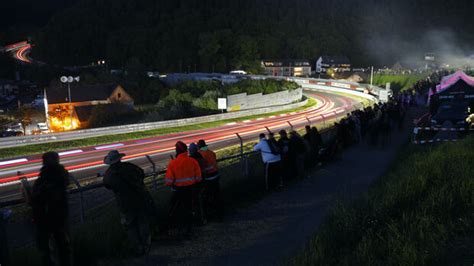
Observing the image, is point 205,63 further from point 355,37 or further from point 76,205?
point 76,205

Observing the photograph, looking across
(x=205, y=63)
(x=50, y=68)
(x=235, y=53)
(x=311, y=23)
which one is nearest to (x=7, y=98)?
(x=50, y=68)

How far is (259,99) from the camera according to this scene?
54781 millimetres

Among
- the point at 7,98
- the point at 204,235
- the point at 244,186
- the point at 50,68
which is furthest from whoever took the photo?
the point at 50,68

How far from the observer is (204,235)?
731cm

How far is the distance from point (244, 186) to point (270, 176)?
77cm

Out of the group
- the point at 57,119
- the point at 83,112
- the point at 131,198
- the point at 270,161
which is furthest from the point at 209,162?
the point at 57,119

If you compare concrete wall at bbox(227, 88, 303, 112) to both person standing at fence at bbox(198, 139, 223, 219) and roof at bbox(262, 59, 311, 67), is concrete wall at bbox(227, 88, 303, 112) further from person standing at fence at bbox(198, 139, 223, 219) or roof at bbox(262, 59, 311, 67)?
roof at bbox(262, 59, 311, 67)

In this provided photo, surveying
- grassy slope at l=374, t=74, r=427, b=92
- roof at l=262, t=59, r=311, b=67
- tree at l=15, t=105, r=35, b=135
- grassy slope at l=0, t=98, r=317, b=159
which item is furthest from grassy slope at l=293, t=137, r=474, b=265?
roof at l=262, t=59, r=311, b=67

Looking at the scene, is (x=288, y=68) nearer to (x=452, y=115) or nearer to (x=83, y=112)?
(x=83, y=112)

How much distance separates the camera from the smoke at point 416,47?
150750 mm

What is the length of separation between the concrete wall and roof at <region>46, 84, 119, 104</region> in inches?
1466

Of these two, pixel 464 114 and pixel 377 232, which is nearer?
pixel 377 232

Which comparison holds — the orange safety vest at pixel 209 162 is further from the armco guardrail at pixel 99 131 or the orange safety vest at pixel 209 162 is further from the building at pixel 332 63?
the building at pixel 332 63

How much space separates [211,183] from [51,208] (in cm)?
336
